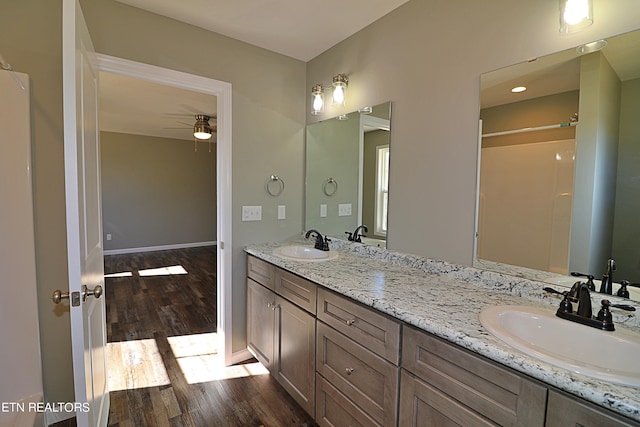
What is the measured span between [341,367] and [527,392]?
2.80 feet

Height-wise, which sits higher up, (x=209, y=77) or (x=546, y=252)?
(x=209, y=77)

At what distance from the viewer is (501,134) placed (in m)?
1.49

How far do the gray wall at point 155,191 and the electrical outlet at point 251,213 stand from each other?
16.5 feet

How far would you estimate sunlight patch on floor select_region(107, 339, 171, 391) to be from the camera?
2.15m

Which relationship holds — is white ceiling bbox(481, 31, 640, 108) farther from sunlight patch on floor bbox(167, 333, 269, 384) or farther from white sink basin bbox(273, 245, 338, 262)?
sunlight patch on floor bbox(167, 333, 269, 384)

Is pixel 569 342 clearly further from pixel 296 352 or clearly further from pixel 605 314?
pixel 296 352

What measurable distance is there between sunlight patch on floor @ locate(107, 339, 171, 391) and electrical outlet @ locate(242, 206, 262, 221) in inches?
52.1

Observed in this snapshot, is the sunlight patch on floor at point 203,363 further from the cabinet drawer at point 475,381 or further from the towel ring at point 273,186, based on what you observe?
the cabinet drawer at point 475,381

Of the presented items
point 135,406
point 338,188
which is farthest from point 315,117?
point 135,406

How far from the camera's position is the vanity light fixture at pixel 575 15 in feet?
3.87

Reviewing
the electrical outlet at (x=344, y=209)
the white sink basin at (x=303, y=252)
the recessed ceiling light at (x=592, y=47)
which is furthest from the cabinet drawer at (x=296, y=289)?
the recessed ceiling light at (x=592, y=47)

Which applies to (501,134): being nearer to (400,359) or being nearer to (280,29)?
(400,359)

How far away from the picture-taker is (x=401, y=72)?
1.92m

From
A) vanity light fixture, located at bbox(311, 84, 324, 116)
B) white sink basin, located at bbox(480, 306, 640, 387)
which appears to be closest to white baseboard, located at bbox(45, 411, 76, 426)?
white sink basin, located at bbox(480, 306, 640, 387)
